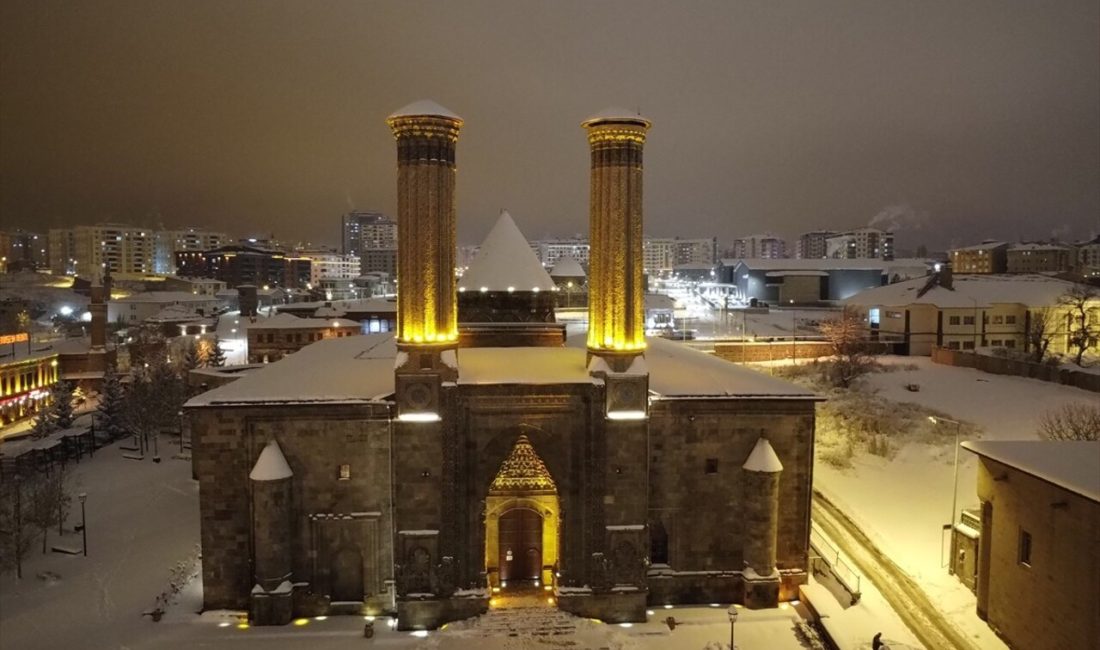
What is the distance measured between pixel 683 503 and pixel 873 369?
28152 millimetres

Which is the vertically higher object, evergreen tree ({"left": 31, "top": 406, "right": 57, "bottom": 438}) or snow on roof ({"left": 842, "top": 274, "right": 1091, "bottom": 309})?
snow on roof ({"left": 842, "top": 274, "right": 1091, "bottom": 309})

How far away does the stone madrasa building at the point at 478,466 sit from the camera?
689 inches

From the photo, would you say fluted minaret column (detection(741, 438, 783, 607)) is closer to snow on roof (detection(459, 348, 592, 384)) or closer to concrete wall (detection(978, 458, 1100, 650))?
snow on roof (detection(459, 348, 592, 384))

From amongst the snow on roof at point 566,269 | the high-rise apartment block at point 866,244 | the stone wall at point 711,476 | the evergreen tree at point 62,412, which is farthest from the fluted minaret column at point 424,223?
the high-rise apartment block at point 866,244

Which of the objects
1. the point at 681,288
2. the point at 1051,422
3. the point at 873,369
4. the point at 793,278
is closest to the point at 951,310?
the point at 873,369

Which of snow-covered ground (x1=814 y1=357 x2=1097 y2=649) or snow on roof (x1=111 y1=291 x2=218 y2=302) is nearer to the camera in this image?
→ snow-covered ground (x1=814 y1=357 x2=1097 y2=649)

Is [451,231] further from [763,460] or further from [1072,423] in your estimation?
[1072,423]

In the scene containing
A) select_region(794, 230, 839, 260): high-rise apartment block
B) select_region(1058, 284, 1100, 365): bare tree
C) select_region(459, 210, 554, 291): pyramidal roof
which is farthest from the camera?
select_region(794, 230, 839, 260): high-rise apartment block

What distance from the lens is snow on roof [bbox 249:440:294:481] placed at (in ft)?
56.1

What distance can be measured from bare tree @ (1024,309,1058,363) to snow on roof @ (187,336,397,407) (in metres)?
43.2

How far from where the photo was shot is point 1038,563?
615 inches

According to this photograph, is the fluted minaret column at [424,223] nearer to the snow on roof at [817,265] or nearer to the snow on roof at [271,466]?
the snow on roof at [271,466]

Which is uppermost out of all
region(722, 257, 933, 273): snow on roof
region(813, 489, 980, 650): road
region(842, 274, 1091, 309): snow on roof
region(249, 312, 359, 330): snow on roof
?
region(722, 257, 933, 273): snow on roof

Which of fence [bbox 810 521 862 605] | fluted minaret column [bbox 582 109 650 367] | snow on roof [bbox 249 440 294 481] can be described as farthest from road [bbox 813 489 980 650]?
snow on roof [bbox 249 440 294 481]
